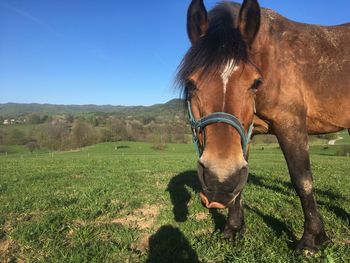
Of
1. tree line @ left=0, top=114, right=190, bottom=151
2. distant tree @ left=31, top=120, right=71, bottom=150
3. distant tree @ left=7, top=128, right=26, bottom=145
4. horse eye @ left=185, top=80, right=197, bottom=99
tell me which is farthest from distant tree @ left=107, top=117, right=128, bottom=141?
horse eye @ left=185, top=80, right=197, bottom=99

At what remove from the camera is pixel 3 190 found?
28.7 feet

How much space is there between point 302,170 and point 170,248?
1946mm

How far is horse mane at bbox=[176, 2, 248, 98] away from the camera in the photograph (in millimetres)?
2934

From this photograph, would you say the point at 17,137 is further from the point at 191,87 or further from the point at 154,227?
the point at 191,87

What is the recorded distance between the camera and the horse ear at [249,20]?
9.94 feet

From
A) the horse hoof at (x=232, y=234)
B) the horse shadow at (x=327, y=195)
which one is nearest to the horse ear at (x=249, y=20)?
the horse hoof at (x=232, y=234)

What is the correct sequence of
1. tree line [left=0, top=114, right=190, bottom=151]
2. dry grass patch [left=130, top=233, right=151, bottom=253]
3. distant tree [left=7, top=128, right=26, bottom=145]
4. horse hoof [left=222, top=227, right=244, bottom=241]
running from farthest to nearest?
distant tree [left=7, top=128, right=26, bottom=145] < tree line [left=0, top=114, right=190, bottom=151] < horse hoof [left=222, top=227, right=244, bottom=241] < dry grass patch [left=130, top=233, right=151, bottom=253]

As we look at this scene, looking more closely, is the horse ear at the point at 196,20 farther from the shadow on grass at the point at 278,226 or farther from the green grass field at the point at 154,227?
the shadow on grass at the point at 278,226

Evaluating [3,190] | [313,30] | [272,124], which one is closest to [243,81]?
[272,124]

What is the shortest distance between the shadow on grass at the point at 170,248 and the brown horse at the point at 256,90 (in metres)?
0.71

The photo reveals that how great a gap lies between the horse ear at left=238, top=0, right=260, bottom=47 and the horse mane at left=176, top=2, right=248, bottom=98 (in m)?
0.08

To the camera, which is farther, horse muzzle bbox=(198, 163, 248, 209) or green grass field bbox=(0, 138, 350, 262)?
green grass field bbox=(0, 138, 350, 262)

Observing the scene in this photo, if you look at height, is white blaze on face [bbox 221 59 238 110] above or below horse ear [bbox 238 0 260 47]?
below

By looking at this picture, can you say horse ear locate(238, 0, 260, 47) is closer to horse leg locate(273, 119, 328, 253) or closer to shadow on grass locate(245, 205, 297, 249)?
horse leg locate(273, 119, 328, 253)
